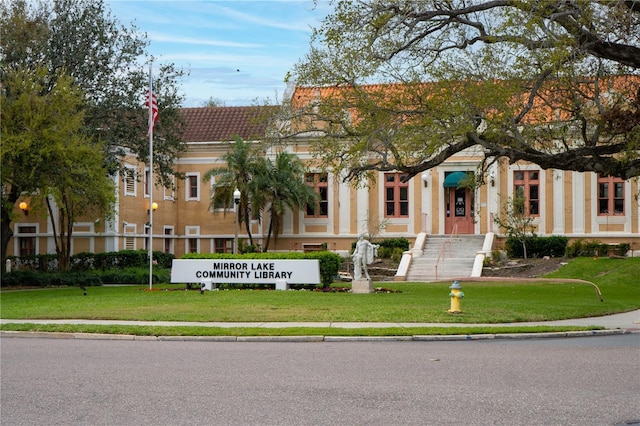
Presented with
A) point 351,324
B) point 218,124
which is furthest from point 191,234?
point 351,324

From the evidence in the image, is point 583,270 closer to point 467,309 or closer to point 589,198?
point 589,198

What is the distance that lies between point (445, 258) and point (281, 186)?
892cm

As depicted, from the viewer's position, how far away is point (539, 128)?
29047 mm

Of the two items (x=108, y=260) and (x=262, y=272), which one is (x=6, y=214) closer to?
(x=262, y=272)

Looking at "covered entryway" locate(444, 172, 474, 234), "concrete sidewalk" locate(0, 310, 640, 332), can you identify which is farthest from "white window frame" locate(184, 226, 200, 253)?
"concrete sidewalk" locate(0, 310, 640, 332)

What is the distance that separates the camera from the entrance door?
48.8 metres

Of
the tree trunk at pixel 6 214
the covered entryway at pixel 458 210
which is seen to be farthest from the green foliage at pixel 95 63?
the covered entryway at pixel 458 210

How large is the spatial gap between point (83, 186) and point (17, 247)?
18128 millimetres

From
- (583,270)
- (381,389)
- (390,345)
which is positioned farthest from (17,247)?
(381,389)

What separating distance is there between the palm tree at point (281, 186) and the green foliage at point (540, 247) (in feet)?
33.6

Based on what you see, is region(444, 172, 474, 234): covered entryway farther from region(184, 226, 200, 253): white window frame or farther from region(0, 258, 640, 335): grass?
region(0, 258, 640, 335): grass

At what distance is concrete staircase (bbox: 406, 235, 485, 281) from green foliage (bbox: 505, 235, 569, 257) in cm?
156

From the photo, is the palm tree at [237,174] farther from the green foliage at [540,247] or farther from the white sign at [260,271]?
the white sign at [260,271]

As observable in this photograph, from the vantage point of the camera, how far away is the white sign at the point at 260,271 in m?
29.9
